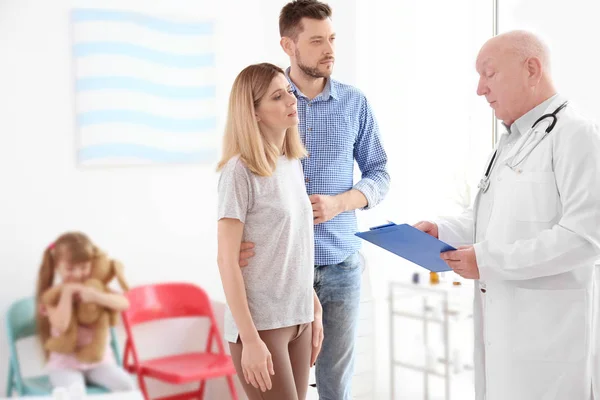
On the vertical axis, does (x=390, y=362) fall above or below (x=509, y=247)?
below

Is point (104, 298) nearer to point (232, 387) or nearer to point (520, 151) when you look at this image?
point (232, 387)

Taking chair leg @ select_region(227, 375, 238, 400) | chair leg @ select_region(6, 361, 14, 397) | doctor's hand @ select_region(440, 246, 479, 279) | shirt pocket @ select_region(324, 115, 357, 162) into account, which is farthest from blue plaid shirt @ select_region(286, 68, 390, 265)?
chair leg @ select_region(6, 361, 14, 397)

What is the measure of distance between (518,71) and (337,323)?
99 centimetres

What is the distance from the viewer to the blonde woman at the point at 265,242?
1628 mm

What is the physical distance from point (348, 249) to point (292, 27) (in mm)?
775

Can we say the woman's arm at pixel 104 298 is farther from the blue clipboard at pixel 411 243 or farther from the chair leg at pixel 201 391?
the blue clipboard at pixel 411 243

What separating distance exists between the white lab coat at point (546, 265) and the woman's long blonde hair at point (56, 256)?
146 cm

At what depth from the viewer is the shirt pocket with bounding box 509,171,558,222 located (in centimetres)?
165

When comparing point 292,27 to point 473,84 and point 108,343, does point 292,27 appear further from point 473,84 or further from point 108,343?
point 473,84

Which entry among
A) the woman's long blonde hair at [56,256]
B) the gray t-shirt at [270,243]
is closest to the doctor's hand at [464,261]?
the gray t-shirt at [270,243]

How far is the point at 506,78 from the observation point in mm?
1745

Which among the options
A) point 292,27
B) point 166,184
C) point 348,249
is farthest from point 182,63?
point 348,249

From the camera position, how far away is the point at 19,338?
2336mm

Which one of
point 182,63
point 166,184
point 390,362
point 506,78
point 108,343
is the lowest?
point 390,362
